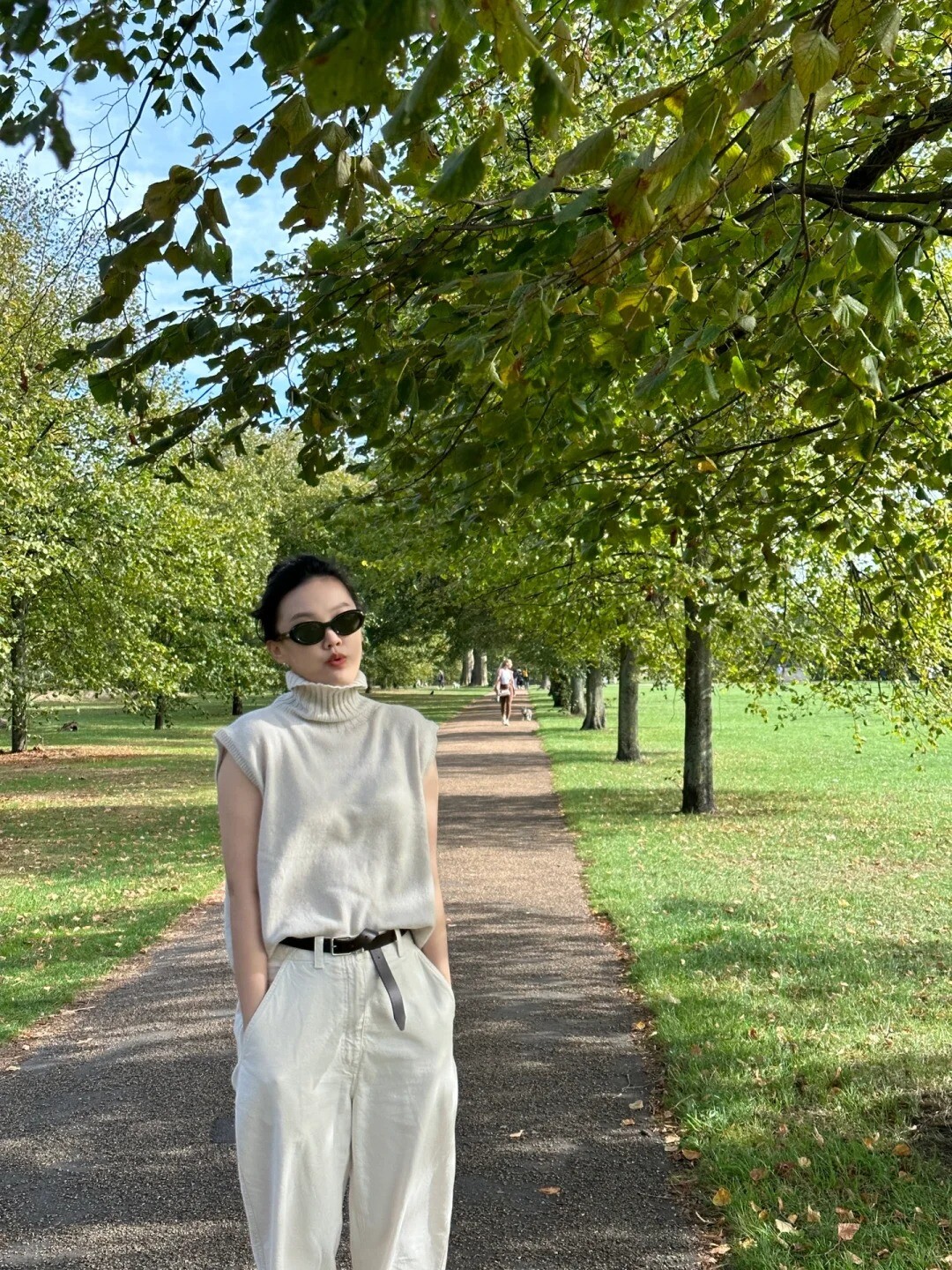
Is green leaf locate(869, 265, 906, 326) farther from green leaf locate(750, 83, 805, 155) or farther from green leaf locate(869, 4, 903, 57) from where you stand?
green leaf locate(750, 83, 805, 155)

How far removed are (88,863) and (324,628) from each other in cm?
1043

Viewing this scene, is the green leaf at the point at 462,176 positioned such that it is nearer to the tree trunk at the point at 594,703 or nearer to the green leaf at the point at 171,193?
the green leaf at the point at 171,193

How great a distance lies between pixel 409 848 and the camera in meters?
2.66

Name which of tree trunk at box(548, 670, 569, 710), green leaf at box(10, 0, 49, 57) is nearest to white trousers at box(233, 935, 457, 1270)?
green leaf at box(10, 0, 49, 57)

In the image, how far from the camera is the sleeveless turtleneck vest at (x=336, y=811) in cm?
253

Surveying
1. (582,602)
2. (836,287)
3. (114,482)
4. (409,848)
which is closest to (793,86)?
(836,287)

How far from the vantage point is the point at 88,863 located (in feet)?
39.9

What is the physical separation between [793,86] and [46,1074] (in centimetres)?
525

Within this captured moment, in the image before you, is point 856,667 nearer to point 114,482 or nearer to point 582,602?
point 582,602

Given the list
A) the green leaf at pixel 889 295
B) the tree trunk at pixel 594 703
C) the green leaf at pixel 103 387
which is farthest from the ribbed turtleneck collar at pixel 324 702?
the tree trunk at pixel 594 703

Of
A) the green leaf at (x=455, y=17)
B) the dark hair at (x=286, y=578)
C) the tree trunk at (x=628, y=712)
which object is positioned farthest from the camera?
the tree trunk at (x=628, y=712)

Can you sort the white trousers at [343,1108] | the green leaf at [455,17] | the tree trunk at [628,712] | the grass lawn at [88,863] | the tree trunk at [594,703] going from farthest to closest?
the tree trunk at [594,703], the tree trunk at [628,712], the grass lawn at [88,863], the white trousers at [343,1108], the green leaf at [455,17]

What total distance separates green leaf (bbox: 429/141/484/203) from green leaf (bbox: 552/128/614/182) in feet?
0.60

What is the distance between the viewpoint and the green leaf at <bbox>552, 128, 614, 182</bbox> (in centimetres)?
223
